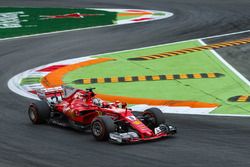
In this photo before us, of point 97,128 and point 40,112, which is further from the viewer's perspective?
point 40,112

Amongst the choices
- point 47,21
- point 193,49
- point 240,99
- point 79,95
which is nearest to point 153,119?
point 79,95

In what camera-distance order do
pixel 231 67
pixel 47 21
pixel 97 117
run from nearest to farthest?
pixel 97 117, pixel 231 67, pixel 47 21

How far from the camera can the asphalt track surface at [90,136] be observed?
16.0 m

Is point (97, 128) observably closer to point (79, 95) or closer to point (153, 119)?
point (153, 119)

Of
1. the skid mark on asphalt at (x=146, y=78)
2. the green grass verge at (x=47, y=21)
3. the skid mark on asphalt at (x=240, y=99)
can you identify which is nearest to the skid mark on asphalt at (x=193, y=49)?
the skid mark on asphalt at (x=146, y=78)

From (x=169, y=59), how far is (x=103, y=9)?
558 inches

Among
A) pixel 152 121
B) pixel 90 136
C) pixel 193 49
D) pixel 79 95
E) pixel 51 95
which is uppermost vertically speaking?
pixel 193 49

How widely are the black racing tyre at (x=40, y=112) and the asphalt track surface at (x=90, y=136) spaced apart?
0.28 metres

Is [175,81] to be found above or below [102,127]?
above

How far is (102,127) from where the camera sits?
1784cm

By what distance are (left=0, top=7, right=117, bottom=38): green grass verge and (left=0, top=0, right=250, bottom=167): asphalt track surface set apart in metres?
1.54

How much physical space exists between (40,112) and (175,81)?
6901mm

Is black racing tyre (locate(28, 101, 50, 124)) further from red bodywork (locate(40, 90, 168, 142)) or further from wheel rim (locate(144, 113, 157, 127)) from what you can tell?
wheel rim (locate(144, 113, 157, 127))

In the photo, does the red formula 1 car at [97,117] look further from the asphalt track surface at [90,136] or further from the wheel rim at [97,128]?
the asphalt track surface at [90,136]
